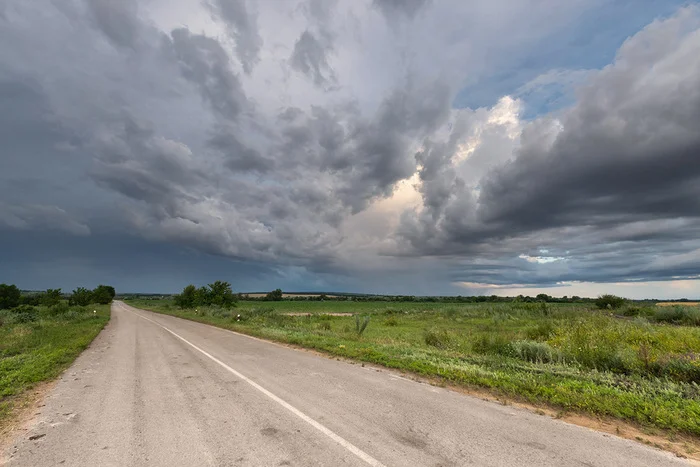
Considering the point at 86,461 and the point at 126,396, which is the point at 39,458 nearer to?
the point at 86,461

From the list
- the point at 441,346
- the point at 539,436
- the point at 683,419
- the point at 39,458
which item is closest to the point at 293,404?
the point at 39,458

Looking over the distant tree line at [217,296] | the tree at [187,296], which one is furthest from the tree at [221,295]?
the tree at [187,296]

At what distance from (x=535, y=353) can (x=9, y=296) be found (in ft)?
435

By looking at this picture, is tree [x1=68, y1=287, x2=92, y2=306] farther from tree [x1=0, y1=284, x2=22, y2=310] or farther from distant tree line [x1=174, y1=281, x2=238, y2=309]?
distant tree line [x1=174, y1=281, x2=238, y2=309]

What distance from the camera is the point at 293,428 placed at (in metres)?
5.75

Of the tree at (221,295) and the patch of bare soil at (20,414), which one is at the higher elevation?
the tree at (221,295)

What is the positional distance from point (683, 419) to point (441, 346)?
11.5 meters

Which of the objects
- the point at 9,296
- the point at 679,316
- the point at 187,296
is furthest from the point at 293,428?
the point at 9,296

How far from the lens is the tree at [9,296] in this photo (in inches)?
3635

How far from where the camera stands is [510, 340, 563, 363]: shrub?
11938 millimetres

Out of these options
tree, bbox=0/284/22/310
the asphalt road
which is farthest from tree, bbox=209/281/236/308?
tree, bbox=0/284/22/310

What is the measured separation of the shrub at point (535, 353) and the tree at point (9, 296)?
127 m

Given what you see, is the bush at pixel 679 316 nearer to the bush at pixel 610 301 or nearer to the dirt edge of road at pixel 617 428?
the bush at pixel 610 301

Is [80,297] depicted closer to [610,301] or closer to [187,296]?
[187,296]
